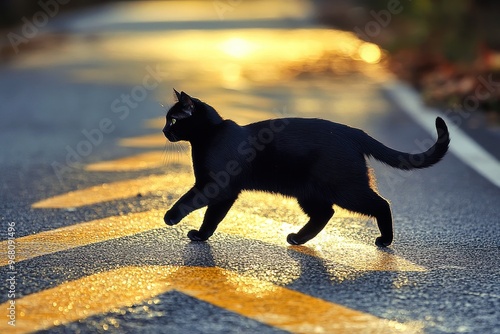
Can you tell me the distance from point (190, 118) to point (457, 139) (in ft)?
12.8

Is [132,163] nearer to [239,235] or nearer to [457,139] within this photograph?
[239,235]

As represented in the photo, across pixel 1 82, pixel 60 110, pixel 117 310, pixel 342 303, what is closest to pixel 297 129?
pixel 342 303

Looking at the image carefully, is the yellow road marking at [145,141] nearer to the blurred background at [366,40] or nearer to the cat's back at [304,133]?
the blurred background at [366,40]

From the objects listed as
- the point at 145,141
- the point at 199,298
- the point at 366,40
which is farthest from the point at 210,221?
the point at 366,40

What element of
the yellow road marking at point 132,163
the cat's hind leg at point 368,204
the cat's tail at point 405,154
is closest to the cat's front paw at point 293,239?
the cat's hind leg at point 368,204

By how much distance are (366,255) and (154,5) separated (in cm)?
3345

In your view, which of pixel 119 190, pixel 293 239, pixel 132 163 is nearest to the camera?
pixel 293 239

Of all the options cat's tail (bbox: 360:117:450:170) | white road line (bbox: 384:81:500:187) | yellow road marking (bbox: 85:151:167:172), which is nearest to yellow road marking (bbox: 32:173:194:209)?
yellow road marking (bbox: 85:151:167:172)

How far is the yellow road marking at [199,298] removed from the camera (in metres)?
3.65

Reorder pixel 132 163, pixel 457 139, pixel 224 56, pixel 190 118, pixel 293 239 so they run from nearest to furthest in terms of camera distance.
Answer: pixel 293 239
pixel 190 118
pixel 132 163
pixel 457 139
pixel 224 56

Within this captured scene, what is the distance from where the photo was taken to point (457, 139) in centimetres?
834

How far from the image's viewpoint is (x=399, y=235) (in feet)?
17.0

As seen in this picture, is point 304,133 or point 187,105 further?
point 187,105

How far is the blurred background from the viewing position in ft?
38.1
